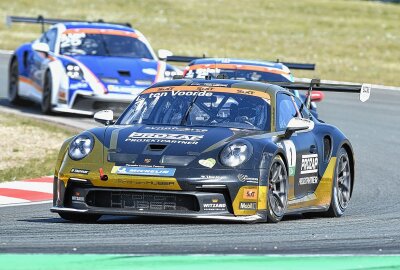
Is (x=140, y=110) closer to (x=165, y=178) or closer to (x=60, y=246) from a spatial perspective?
(x=165, y=178)

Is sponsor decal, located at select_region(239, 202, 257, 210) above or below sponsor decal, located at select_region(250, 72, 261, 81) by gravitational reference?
below

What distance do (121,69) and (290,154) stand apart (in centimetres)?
914

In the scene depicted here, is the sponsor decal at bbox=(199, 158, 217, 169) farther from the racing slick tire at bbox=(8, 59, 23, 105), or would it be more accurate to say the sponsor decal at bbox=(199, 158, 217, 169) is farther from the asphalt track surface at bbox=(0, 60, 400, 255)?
the racing slick tire at bbox=(8, 59, 23, 105)

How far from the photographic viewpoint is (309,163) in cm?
1038

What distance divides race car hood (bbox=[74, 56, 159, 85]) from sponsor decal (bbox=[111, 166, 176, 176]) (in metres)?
9.41

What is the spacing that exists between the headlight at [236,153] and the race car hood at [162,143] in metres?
0.07

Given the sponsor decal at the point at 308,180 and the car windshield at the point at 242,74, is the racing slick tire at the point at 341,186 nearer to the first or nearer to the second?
the sponsor decal at the point at 308,180

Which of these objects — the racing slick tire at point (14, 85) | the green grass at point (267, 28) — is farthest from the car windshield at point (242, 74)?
the green grass at point (267, 28)

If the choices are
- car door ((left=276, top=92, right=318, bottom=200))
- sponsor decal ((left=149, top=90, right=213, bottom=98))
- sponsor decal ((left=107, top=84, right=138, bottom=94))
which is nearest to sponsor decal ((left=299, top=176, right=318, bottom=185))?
car door ((left=276, top=92, right=318, bottom=200))

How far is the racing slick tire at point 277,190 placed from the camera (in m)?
9.36

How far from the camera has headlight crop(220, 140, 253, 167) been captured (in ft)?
30.0

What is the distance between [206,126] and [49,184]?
3.36 metres

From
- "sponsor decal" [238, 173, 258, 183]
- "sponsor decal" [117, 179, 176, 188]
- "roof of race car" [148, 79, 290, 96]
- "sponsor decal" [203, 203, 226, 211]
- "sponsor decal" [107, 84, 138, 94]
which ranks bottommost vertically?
"sponsor decal" [107, 84, 138, 94]

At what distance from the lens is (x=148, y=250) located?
746 centimetres
